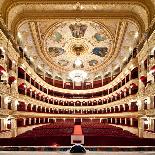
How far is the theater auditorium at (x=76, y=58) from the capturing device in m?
17.0

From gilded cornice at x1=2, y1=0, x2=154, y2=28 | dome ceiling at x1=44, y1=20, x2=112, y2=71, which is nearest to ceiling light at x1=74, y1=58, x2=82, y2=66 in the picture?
dome ceiling at x1=44, y1=20, x2=112, y2=71

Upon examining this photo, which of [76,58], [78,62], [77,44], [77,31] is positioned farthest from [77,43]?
[78,62]

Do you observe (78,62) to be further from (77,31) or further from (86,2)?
(86,2)

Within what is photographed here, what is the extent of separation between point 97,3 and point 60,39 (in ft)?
40.5

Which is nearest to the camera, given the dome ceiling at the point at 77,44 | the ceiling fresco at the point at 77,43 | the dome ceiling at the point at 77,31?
the dome ceiling at the point at 77,31

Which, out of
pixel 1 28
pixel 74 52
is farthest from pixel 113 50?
pixel 1 28

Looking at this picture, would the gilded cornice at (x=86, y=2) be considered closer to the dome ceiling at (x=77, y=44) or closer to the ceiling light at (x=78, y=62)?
the dome ceiling at (x=77, y=44)

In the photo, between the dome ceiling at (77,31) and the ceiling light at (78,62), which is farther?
the ceiling light at (78,62)

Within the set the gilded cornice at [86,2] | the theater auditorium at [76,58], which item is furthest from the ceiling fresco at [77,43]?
the gilded cornice at [86,2]

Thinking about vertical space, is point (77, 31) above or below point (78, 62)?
above

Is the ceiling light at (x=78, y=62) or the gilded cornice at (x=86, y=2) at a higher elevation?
the gilded cornice at (x=86, y=2)

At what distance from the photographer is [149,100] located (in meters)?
19.6

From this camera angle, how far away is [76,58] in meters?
35.8

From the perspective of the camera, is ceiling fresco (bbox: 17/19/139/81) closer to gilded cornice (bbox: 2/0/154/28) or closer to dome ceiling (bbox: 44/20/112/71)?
dome ceiling (bbox: 44/20/112/71)
